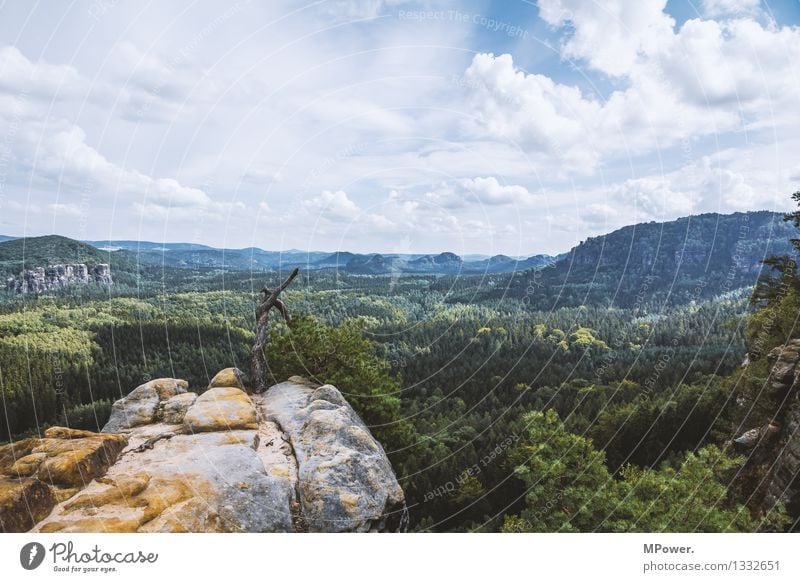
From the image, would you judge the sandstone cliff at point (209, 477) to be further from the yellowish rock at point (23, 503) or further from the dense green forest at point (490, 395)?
the dense green forest at point (490, 395)

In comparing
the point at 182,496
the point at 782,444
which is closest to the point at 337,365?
the point at 182,496

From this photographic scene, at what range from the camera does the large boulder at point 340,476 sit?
343 inches

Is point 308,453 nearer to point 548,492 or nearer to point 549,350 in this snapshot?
point 548,492

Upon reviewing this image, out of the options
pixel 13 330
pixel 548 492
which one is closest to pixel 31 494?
pixel 548 492

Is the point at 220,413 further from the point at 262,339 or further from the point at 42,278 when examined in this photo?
the point at 42,278

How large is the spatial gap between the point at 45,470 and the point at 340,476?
5217 mm

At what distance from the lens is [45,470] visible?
25.9ft

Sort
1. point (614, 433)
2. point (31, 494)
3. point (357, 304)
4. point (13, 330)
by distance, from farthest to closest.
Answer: point (357, 304) → point (13, 330) → point (614, 433) → point (31, 494)

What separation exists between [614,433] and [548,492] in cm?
2540

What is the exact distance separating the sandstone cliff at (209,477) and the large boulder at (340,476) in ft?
0.07

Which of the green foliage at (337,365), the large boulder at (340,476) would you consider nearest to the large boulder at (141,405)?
the large boulder at (340,476)

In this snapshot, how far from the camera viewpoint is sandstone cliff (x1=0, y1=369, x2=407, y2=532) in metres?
7.78

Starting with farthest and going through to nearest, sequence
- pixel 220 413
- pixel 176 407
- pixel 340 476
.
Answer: pixel 176 407 < pixel 220 413 < pixel 340 476
